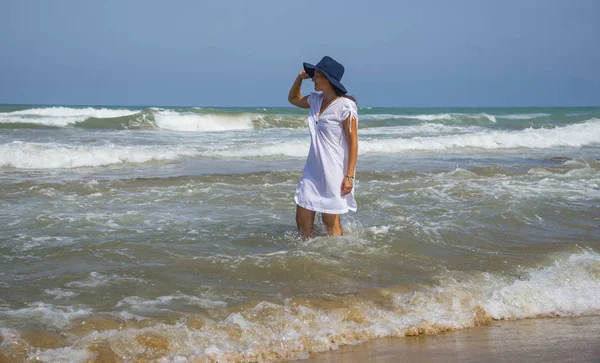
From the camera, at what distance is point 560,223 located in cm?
699

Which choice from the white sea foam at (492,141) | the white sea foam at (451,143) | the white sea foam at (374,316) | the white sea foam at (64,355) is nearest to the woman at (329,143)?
the white sea foam at (374,316)

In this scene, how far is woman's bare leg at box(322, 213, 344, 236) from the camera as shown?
5.55 meters

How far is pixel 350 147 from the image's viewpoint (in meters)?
5.12

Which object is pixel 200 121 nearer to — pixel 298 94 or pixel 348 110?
pixel 298 94

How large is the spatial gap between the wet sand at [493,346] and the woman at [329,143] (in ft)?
5.39

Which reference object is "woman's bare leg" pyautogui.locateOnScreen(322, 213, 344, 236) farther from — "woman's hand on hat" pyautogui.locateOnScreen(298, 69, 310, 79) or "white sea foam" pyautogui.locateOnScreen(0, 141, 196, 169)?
"white sea foam" pyautogui.locateOnScreen(0, 141, 196, 169)

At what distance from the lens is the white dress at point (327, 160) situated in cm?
514

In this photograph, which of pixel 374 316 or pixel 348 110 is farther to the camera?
pixel 348 110

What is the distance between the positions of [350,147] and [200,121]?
29468 millimetres

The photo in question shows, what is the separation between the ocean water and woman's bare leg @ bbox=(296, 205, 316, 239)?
113mm

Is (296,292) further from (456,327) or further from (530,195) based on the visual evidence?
(530,195)

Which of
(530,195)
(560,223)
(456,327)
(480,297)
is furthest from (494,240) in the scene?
(530,195)

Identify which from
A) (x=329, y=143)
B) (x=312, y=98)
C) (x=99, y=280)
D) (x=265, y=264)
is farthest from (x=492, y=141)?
(x=99, y=280)

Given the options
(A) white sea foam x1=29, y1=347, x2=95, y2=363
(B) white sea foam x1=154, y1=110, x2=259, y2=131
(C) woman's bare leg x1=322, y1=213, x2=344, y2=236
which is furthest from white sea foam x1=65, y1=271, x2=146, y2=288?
(B) white sea foam x1=154, y1=110, x2=259, y2=131
